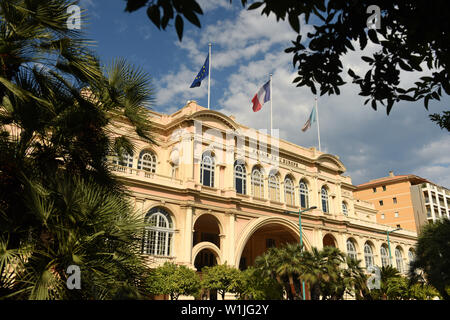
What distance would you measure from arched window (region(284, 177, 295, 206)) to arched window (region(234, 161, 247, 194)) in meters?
5.37

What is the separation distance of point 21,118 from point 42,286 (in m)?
3.11

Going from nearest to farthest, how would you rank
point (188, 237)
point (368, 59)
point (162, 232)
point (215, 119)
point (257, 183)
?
point (368, 59), point (162, 232), point (188, 237), point (215, 119), point (257, 183)

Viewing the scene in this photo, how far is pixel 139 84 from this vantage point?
32.0ft

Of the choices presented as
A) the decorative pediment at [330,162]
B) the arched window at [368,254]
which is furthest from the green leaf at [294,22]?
the arched window at [368,254]

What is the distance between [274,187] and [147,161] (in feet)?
40.9

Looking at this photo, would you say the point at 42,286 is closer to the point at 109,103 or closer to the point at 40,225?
the point at 40,225

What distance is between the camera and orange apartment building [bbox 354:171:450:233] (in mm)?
65188

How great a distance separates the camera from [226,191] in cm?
3073

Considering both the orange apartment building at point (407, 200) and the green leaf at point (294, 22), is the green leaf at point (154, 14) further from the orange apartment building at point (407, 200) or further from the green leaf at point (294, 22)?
the orange apartment building at point (407, 200)

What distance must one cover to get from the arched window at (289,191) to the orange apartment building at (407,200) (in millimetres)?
36780

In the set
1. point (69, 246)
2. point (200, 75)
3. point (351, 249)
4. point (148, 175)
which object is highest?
point (200, 75)

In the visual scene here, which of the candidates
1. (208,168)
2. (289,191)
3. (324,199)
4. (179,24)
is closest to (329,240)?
(324,199)

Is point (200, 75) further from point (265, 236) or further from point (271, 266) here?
point (265, 236)

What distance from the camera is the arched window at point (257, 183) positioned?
114ft
